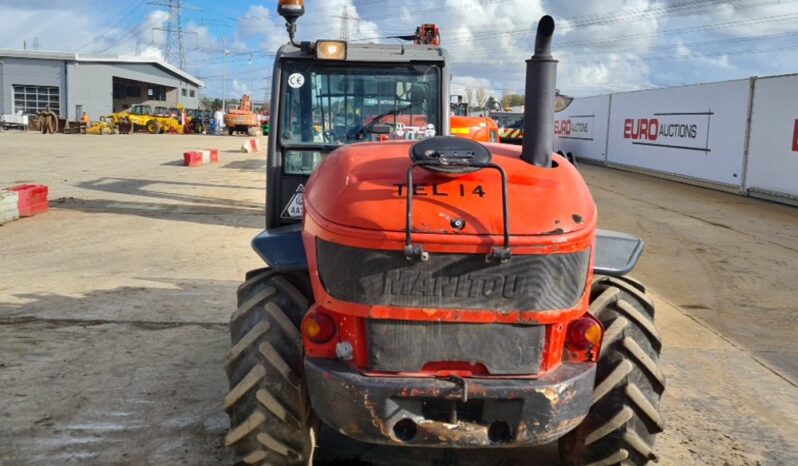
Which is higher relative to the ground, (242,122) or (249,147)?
(242,122)

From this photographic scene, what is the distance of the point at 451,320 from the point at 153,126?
51.7 m

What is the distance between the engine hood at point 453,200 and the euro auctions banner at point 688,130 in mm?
15939

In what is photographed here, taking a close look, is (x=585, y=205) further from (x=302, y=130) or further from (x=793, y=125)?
(x=793, y=125)

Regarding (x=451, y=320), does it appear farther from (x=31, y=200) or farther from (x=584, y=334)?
(x=31, y=200)

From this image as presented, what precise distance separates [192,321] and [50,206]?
825 cm

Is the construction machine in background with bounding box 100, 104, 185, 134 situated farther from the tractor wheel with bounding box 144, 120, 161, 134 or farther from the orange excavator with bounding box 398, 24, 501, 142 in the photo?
the orange excavator with bounding box 398, 24, 501, 142

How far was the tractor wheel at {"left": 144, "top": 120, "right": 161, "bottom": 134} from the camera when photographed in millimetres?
50594

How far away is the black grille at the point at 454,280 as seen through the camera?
2.74 metres

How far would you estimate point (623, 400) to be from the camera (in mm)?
3098

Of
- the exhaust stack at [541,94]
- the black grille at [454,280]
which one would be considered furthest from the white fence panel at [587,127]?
the black grille at [454,280]

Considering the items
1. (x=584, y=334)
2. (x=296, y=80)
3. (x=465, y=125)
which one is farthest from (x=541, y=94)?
(x=465, y=125)

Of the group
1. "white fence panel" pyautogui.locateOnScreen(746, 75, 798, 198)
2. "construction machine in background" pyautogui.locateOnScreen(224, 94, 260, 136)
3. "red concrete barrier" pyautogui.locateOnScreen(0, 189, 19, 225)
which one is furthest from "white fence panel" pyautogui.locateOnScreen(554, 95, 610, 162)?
"construction machine in background" pyautogui.locateOnScreen(224, 94, 260, 136)

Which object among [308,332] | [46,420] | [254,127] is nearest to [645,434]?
[308,332]

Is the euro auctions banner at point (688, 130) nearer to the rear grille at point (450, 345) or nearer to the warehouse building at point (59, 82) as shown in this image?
the rear grille at point (450, 345)
